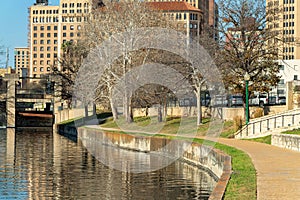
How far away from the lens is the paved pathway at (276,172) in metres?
17.3

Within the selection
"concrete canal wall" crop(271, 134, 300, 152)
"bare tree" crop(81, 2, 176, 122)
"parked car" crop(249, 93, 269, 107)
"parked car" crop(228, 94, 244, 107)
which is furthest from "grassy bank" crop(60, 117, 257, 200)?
"parked car" crop(228, 94, 244, 107)

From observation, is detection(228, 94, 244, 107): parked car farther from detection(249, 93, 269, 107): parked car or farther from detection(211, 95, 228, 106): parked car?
detection(249, 93, 269, 107): parked car

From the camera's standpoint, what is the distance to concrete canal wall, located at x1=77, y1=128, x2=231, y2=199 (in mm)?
24566

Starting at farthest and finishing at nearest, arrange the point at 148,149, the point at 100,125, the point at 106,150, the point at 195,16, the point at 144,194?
the point at 195,16 → the point at 100,125 → the point at 106,150 → the point at 148,149 → the point at 144,194

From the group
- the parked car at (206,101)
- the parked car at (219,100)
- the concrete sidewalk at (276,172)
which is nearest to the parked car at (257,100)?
the parked car at (219,100)

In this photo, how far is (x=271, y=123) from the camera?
134 ft

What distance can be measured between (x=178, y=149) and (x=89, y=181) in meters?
11.3

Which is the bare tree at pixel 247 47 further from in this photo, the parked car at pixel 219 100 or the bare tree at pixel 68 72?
the bare tree at pixel 68 72

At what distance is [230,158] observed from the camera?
26922mm

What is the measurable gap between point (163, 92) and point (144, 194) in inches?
1357

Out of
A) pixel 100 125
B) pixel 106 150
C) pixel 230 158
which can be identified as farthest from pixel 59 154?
pixel 100 125

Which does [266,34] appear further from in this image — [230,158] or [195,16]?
[195,16]

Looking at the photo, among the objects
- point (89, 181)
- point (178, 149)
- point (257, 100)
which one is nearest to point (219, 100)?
point (257, 100)

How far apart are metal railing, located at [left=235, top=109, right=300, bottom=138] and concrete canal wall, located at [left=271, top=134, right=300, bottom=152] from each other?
14.9 ft
